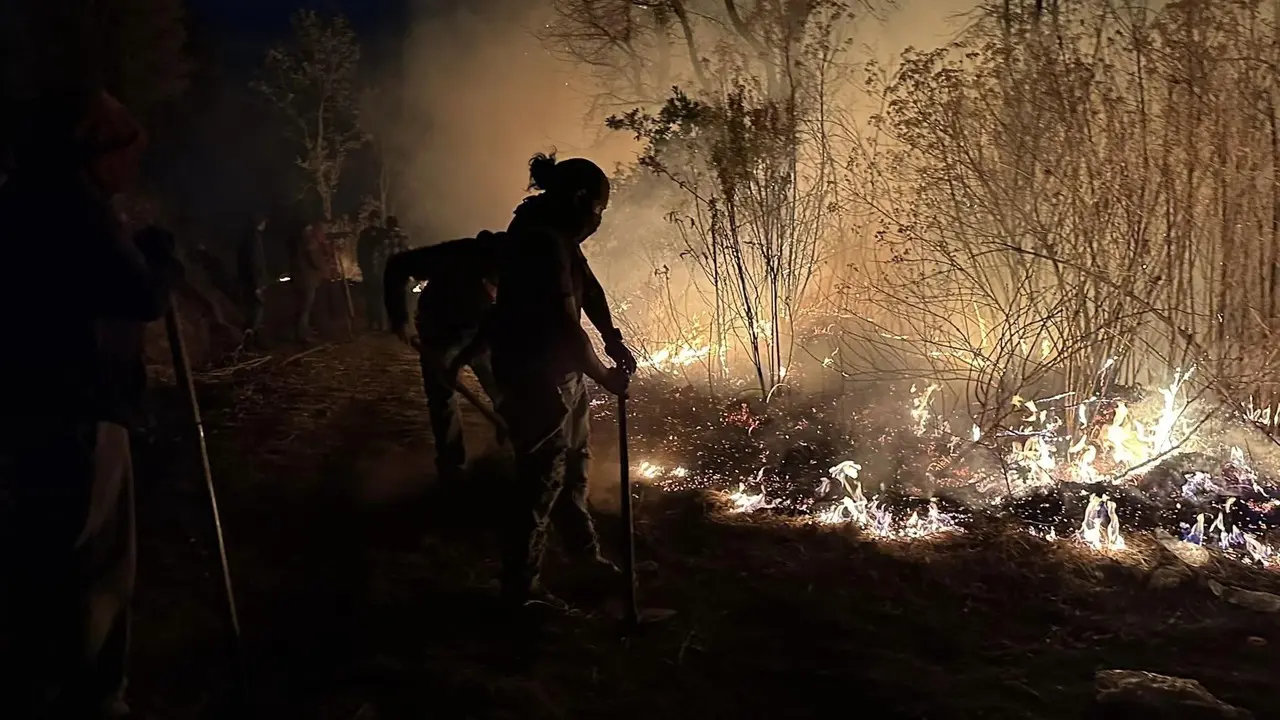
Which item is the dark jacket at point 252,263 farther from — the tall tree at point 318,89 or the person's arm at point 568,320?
the tall tree at point 318,89

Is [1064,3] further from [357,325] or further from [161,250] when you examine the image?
[357,325]

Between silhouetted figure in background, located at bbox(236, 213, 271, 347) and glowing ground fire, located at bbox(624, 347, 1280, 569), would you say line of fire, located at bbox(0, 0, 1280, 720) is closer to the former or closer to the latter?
glowing ground fire, located at bbox(624, 347, 1280, 569)

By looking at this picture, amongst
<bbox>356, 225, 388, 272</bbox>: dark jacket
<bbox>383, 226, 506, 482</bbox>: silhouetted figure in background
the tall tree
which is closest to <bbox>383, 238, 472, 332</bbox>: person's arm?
<bbox>383, 226, 506, 482</bbox>: silhouetted figure in background

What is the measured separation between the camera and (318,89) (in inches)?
957

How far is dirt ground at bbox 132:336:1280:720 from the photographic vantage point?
3.41 m

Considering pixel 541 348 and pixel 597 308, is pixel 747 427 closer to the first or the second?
pixel 597 308

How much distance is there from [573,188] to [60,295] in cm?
204

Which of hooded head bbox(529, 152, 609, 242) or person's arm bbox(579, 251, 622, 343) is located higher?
hooded head bbox(529, 152, 609, 242)

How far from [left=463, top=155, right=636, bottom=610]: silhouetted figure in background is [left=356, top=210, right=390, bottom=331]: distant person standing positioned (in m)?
9.64

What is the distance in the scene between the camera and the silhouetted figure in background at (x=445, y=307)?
5289 mm

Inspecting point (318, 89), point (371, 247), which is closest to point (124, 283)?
point (371, 247)

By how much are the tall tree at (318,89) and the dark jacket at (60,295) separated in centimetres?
2288

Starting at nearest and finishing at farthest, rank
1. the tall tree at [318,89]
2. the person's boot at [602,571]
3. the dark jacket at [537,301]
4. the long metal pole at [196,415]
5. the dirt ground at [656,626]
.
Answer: the long metal pole at [196,415] → the dirt ground at [656,626] → the dark jacket at [537,301] → the person's boot at [602,571] → the tall tree at [318,89]

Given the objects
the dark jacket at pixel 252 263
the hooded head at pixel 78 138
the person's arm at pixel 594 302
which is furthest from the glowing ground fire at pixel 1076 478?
the dark jacket at pixel 252 263
